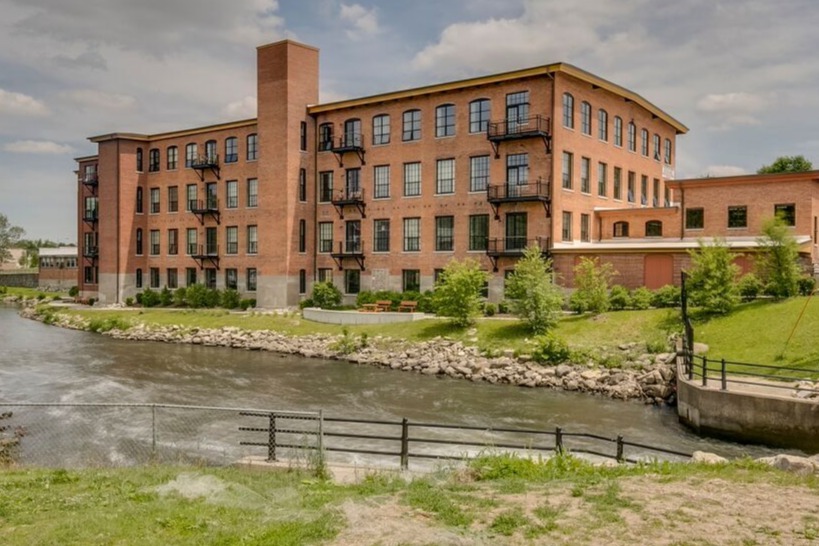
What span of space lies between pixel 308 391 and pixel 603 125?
26982 mm

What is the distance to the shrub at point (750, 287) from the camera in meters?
29.1

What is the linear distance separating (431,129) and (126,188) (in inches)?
1182

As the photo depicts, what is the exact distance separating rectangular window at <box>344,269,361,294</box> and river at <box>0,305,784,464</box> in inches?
435

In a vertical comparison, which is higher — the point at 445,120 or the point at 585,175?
the point at 445,120

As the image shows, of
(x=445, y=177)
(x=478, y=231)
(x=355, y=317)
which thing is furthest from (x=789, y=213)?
(x=355, y=317)

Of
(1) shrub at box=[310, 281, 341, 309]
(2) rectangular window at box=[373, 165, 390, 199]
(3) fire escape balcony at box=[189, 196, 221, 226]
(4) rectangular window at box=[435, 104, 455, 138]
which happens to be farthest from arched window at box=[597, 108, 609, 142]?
(3) fire escape balcony at box=[189, 196, 221, 226]

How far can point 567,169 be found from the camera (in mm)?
39219

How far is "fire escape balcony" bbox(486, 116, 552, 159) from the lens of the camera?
37531 millimetres

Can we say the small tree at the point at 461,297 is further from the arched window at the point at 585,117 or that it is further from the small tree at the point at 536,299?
the arched window at the point at 585,117

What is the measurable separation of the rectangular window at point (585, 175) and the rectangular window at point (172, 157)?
34281 millimetres

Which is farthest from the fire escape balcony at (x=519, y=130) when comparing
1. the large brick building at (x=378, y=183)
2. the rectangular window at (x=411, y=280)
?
the rectangular window at (x=411, y=280)

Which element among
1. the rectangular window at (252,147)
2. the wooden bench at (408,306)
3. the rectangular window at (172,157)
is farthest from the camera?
the rectangular window at (172,157)

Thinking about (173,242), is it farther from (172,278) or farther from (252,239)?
(252,239)

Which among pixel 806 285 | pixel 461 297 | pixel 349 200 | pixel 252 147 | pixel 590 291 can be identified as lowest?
pixel 461 297
